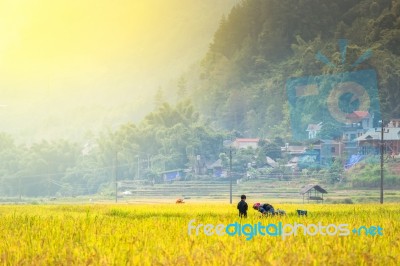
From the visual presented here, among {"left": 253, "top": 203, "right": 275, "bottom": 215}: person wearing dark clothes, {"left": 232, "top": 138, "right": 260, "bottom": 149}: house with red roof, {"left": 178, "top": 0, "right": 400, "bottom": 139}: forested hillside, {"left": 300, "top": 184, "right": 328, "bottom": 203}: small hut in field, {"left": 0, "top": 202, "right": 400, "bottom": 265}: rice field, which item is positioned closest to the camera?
{"left": 0, "top": 202, "right": 400, "bottom": 265}: rice field

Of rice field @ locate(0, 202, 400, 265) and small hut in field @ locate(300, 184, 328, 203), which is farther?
small hut in field @ locate(300, 184, 328, 203)

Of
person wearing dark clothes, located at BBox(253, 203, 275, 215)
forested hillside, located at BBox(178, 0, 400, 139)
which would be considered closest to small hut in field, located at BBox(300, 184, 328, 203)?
person wearing dark clothes, located at BBox(253, 203, 275, 215)

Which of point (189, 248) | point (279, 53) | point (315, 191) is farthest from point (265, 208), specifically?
point (279, 53)

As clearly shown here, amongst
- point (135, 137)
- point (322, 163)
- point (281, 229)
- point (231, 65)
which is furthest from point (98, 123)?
point (281, 229)

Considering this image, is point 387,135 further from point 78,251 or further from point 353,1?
point 78,251

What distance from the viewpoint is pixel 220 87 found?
132500mm

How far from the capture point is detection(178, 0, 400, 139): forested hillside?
107 metres

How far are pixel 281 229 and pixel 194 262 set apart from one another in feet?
13.9

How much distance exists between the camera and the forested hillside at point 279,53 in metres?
107

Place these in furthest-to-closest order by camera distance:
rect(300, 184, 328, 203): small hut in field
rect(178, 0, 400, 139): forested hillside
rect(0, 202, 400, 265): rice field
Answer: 1. rect(178, 0, 400, 139): forested hillside
2. rect(300, 184, 328, 203): small hut in field
3. rect(0, 202, 400, 265): rice field

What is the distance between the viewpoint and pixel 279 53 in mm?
132000

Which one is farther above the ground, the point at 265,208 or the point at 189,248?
the point at 189,248

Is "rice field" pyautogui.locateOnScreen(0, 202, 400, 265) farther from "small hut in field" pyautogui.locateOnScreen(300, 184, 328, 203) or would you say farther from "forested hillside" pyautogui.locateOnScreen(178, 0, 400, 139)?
"forested hillside" pyautogui.locateOnScreen(178, 0, 400, 139)

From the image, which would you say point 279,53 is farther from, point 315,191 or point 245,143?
point 315,191
